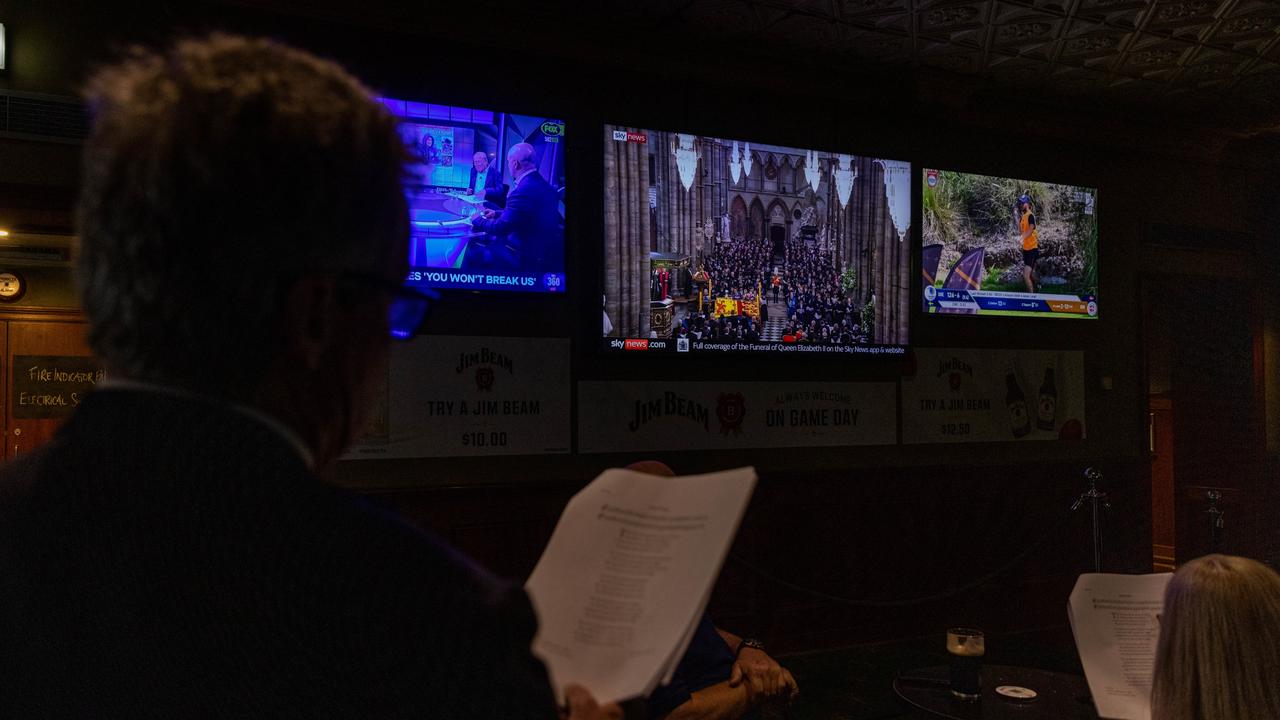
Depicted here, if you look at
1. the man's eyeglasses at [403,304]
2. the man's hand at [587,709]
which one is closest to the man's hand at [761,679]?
the man's hand at [587,709]

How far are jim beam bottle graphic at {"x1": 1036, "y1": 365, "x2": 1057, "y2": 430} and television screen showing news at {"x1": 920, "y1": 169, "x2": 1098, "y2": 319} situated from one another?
44cm

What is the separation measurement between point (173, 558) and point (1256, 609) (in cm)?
154

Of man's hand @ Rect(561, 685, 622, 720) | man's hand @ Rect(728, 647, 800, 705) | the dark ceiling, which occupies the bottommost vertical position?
man's hand @ Rect(728, 647, 800, 705)

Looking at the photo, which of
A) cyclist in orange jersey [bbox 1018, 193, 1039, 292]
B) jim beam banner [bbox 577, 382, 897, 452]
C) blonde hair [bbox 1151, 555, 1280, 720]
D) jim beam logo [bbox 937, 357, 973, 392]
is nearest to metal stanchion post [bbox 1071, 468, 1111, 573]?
jim beam logo [bbox 937, 357, 973, 392]

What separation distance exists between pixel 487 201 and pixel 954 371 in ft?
10.5

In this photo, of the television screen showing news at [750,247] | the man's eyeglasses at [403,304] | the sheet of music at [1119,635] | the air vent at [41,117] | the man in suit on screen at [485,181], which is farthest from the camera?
the television screen showing news at [750,247]

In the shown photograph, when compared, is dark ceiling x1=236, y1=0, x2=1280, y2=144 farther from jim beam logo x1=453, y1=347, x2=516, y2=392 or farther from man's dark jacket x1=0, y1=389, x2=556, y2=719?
man's dark jacket x1=0, y1=389, x2=556, y2=719

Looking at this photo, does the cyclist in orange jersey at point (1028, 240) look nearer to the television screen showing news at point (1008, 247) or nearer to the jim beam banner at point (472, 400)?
the television screen showing news at point (1008, 247)

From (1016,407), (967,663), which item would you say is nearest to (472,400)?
(967,663)

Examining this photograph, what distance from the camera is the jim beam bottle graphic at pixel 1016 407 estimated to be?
5.60 meters

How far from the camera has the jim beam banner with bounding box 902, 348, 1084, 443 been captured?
17.5ft

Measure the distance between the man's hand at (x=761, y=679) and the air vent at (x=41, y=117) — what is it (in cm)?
355

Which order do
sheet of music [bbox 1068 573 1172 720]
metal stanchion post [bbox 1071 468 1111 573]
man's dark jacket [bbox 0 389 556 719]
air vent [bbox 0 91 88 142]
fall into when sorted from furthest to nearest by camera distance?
1. metal stanchion post [bbox 1071 468 1111 573]
2. air vent [bbox 0 91 88 142]
3. sheet of music [bbox 1068 573 1172 720]
4. man's dark jacket [bbox 0 389 556 719]

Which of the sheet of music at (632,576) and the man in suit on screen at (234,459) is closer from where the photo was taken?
the man in suit on screen at (234,459)
